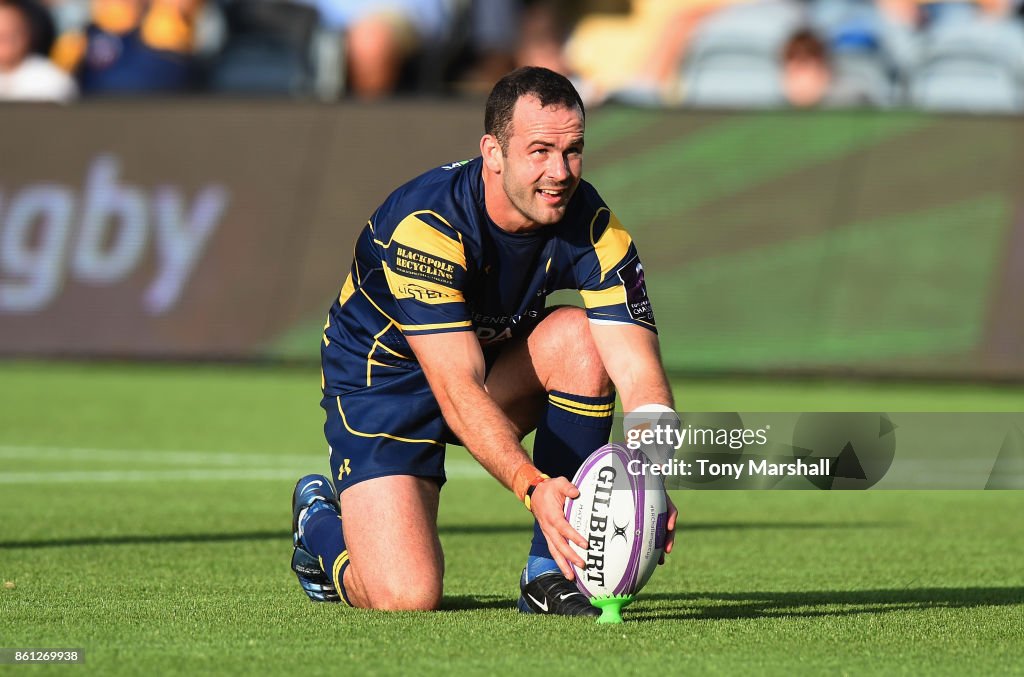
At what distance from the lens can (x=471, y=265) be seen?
18.6 ft

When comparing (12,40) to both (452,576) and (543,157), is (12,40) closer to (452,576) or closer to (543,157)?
(452,576)

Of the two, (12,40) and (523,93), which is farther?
(12,40)

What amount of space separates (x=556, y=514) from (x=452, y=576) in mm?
1682

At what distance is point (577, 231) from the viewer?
5.73 meters

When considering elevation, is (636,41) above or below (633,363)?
below

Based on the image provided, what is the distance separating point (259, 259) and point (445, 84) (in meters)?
3.83

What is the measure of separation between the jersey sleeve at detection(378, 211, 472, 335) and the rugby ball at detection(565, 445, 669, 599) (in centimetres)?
68

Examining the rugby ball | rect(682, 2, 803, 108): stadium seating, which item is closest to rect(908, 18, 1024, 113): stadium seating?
rect(682, 2, 803, 108): stadium seating

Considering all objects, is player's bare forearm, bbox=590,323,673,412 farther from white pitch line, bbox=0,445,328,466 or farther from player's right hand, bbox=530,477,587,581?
white pitch line, bbox=0,445,328,466

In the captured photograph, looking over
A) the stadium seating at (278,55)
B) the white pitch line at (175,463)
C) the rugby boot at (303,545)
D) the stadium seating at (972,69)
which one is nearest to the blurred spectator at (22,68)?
the stadium seating at (278,55)

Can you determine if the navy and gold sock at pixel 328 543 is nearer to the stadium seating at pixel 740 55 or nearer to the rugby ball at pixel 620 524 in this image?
the rugby ball at pixel 620 524

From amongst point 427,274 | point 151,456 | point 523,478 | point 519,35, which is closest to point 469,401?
point 523,478

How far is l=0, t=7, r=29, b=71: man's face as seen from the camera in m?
16.8

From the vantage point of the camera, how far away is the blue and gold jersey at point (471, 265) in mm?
5551
